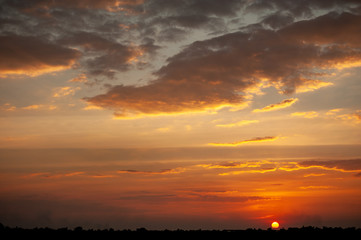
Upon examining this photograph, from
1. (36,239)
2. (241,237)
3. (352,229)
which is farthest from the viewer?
(352,229)

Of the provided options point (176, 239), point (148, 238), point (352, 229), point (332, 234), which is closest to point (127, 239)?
point (148, 238)

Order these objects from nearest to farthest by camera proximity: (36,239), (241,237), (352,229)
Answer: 1. (36,239)
2. (241,237)
3. (352,229)

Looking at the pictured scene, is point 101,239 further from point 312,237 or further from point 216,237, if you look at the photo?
point 312,237

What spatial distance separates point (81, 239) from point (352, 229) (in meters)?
56.4

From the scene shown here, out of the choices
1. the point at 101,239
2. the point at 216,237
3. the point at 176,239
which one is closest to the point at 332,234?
the point at 216,237

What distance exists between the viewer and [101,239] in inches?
2977

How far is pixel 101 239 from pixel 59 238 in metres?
7.19

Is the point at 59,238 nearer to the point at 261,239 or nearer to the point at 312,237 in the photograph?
the point at 261,239

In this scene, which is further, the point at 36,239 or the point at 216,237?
the point at 216,237

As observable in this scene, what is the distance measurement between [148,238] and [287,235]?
27.2m

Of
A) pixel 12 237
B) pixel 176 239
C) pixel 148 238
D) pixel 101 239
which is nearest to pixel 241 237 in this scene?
pixel 176 239

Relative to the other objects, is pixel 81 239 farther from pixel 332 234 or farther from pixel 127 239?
pixel 332 234

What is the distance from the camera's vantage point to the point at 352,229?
91.2 m

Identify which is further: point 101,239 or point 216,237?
point 216,237
